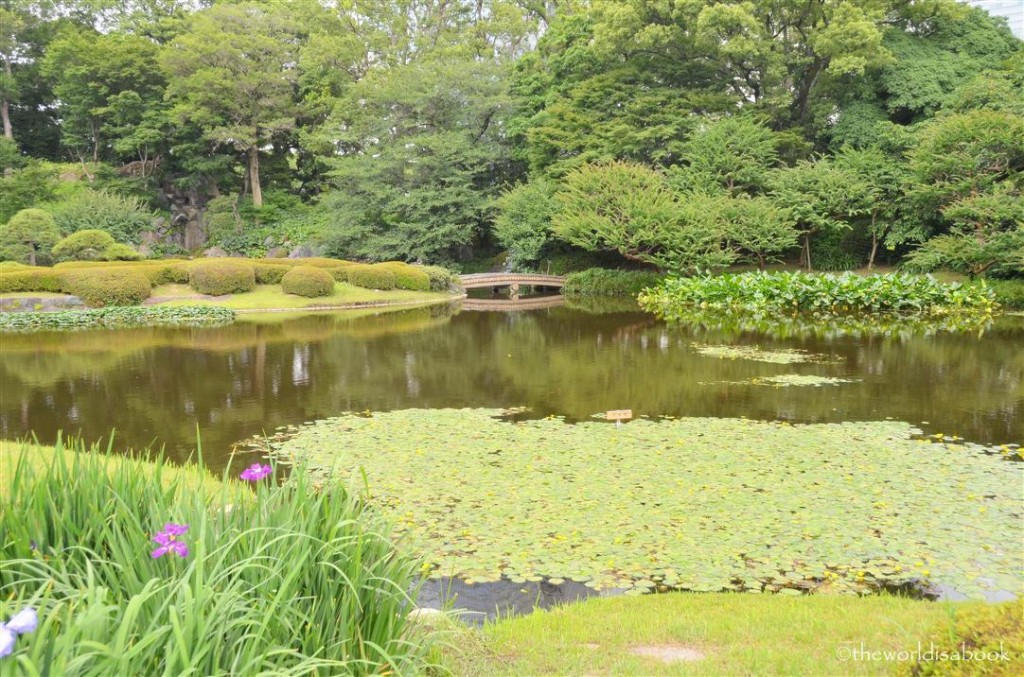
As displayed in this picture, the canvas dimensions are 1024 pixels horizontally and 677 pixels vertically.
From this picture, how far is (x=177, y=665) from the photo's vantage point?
2.01 metres

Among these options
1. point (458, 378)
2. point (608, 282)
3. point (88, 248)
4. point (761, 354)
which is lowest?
point (458, 378)

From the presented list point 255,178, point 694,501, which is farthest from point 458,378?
point 255,178

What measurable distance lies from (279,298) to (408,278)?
4.37 meters

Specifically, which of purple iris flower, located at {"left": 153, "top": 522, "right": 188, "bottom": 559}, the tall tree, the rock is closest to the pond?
purple iris flower, located at {"left": 153, "top": 522, "right": 188, "bottom": 559}

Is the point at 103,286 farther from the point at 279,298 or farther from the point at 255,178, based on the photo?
the point at 255,178

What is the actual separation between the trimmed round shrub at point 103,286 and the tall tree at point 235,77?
44.9ft

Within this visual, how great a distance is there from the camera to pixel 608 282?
2592 cm

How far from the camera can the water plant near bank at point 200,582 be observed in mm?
1927

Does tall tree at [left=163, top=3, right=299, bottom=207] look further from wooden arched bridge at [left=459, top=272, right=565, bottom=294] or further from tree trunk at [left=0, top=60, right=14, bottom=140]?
wooden arched bridge at [left=459, top=272, right=565, bottom=294]

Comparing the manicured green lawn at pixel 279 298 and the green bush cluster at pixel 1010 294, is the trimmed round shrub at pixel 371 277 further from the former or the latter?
the green bush cluster at pixel 1010 294

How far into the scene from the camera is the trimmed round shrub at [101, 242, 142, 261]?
80.1ft

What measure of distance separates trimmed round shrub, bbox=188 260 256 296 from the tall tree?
12509 millimetres

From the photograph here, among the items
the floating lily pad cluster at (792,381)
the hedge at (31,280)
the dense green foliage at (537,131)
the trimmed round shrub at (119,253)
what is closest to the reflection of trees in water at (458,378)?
the floating lily pad cluster at (792,381)

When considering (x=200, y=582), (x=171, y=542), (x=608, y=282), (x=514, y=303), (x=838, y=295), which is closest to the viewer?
(x=200, y=582)
